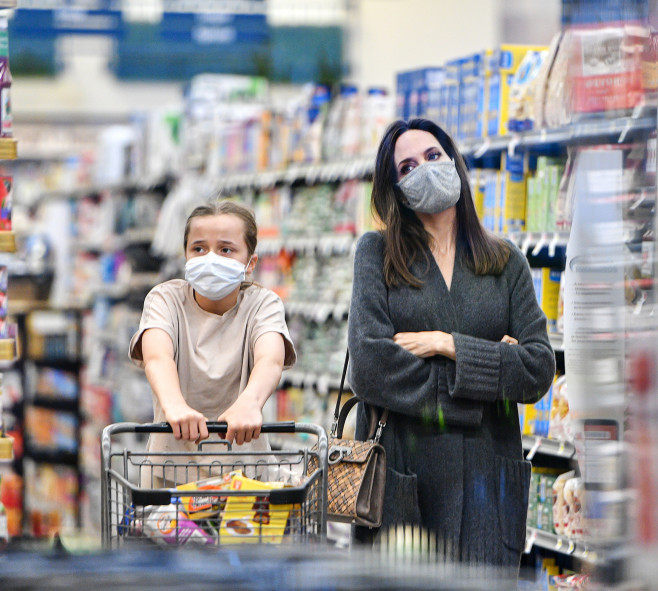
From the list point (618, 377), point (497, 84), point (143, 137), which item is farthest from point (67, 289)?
point (618, 377)

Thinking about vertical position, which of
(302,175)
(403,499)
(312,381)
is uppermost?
(302,175)

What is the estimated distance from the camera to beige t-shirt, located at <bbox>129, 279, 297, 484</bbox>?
2379mm

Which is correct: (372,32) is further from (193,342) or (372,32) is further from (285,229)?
(193,342)

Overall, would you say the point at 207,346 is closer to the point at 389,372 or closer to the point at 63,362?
the point at 389,372

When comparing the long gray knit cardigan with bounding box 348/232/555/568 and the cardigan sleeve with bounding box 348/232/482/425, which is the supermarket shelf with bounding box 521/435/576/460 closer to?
the long gray knit cardigan with bounding box 348/232/555/568

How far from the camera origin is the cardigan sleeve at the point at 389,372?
8.41 ft

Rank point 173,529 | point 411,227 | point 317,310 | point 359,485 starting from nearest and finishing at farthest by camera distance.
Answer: point 173,529, point 359,485, point 411,227, point 317,310

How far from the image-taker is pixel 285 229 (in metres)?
6.25

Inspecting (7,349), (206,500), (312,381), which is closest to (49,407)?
(312,381)

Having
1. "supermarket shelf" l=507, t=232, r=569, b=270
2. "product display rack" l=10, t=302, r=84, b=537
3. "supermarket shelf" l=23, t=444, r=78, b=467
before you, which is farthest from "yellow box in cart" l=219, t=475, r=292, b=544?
"supermarket shelf" l=23, t=444, r=78, b=467

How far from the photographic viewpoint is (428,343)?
2.58 m

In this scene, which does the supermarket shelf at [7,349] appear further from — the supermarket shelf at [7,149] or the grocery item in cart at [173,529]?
the grocery item in cart at [173,529]

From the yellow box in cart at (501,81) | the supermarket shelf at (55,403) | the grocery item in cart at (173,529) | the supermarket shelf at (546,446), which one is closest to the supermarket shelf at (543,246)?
the yellow box in cart at (501,81)

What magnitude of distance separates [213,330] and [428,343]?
1.79 ft
